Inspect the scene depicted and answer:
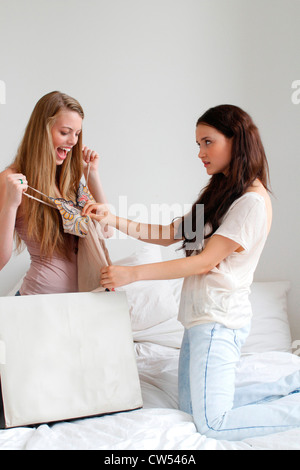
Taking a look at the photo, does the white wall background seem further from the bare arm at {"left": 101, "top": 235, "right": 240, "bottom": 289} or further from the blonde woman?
the bare arm at {"left": 101, "top": 235, "right": 240, "bottom": 289}

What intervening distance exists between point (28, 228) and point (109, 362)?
501mm

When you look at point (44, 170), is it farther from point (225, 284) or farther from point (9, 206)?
point (225, 284)

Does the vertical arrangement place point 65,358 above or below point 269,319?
above

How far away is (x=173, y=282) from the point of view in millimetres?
2398

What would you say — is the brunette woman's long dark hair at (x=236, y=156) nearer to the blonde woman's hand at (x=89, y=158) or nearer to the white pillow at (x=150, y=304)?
the blonde woman's hand at (x=89, y=158)

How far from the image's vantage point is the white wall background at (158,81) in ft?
7.95

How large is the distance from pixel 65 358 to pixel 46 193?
0.53 m

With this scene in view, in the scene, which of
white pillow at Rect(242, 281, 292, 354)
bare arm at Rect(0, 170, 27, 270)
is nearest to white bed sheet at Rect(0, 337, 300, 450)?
bare arm at Rect(0, 170, 27, 270)

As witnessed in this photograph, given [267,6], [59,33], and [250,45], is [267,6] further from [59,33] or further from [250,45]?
[59,33]

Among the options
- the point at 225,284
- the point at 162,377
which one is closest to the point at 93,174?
the point at 225,284

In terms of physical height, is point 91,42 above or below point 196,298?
above

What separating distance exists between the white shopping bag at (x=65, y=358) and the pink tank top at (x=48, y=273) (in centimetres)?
20

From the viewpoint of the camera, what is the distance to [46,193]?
1567 mm

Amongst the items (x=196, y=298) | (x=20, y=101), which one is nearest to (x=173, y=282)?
(x=196, y=298)
